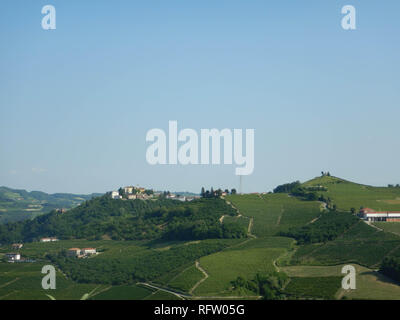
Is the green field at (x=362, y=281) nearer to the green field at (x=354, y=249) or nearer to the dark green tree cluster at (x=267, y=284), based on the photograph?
the green field at (x=354, y=249)

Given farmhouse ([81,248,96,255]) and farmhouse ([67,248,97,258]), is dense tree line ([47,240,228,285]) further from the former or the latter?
farmhouse ([81,248,96,255])

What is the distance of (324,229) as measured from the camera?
76.6 meters

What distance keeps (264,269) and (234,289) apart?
269 inches

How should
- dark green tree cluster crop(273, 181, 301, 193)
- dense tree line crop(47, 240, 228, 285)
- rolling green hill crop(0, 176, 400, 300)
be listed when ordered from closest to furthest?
rolling green hill crop(0, 176, 400, 300) < dense tree line crop(47, 240, 228, 285) < dark green tree cluster crop(273, 181, 301, 193)

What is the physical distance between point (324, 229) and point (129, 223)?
4735cm

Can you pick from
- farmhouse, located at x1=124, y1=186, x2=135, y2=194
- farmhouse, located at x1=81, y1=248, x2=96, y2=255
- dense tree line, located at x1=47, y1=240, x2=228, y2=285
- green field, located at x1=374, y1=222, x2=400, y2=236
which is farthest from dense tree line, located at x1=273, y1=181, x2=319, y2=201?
farmhouse, located at x1=124, y1=186, x2=135, y2=194

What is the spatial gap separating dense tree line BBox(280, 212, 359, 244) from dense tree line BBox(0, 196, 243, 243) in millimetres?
9184

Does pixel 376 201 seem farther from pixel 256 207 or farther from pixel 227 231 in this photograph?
pixel 227 231

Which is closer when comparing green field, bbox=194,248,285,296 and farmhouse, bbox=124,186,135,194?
green field, bbox=194,248,285,296

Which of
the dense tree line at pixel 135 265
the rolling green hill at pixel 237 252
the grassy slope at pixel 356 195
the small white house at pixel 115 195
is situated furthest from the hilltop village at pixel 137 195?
the dense tree line at pixel 135 265

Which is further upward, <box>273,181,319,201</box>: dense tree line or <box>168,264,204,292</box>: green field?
<box>273,181,319,201</box>: dense tree line

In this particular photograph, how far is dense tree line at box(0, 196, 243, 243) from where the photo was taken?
3538 inches

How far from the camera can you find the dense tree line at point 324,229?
7428cm

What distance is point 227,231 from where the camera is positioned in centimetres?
8344
